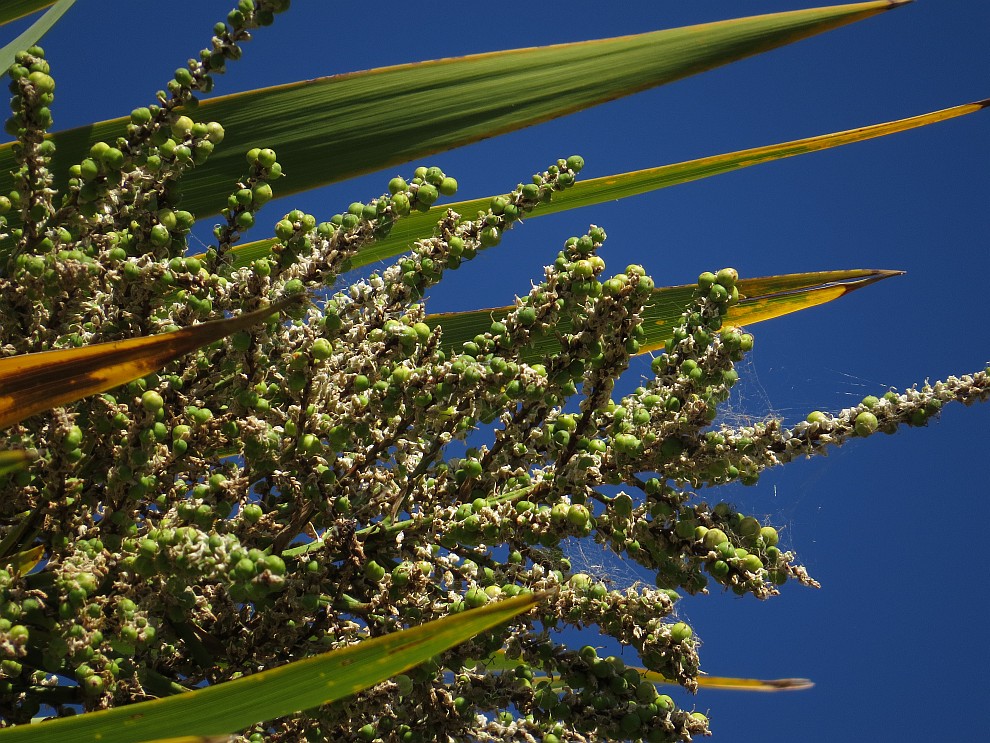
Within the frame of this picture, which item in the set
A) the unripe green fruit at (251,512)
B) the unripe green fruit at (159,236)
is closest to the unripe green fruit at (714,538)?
the unripe green fruit at (251,512)

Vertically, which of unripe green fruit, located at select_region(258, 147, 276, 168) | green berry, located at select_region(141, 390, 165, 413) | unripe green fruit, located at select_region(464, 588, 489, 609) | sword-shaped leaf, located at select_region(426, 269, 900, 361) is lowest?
unripe green fruit, located at select_region(464, 588, 489, 609)

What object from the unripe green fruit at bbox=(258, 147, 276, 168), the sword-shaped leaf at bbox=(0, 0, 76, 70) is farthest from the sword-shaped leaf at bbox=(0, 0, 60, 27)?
the unripe green fruit at bbox=(258, 147, 276, 168)

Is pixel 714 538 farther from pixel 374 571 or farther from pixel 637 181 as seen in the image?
pixel 637 181

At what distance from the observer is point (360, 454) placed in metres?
1.28

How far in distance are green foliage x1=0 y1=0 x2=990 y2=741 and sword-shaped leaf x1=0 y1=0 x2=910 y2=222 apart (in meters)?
0.59

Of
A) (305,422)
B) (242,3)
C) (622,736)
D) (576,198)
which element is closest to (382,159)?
(576,198)

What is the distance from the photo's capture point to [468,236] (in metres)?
1.39

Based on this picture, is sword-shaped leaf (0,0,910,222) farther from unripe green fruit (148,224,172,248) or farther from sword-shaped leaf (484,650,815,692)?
sword-shaped leaf (484,650,815,692)

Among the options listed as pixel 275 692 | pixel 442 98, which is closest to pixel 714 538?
pixel 275 692

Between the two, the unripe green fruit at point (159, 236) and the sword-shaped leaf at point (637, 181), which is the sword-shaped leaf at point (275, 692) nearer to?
the unripe green fruit at point (159, 236)

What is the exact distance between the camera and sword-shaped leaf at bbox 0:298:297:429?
3.30 ft

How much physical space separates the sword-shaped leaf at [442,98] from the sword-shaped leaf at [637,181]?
0.22 metres

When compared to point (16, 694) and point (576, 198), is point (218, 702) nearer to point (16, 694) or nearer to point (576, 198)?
point (16, 694)

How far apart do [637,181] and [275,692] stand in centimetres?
153
